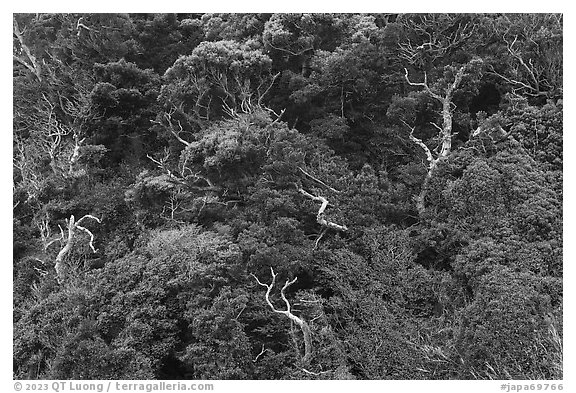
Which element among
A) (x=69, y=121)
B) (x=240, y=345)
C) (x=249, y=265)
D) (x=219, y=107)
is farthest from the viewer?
(x=69, y=121)

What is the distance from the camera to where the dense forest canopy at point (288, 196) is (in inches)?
563

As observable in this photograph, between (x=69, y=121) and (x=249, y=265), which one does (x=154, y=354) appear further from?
(x=69, y=121)

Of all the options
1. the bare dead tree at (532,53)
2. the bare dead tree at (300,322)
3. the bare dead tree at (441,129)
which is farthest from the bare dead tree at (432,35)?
the bare dead tree at (300,322)

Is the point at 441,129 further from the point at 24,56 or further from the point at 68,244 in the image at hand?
the point at 24,56

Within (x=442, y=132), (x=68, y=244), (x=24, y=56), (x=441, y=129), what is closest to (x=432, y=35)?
(x=441, y=129)

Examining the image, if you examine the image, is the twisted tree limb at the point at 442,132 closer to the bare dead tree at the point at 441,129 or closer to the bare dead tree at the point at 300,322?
the bare dead tree at the point at 441,129

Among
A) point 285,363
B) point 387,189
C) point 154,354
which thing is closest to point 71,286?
point 154,354

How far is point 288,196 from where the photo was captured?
1645 cm

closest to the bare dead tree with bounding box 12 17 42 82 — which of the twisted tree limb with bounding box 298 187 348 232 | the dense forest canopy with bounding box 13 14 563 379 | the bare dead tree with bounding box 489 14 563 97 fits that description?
the dense forest canopy with bounding box 13 14 563 379

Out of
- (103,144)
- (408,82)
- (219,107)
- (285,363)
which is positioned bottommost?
(285,363)

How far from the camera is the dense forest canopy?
563 inches

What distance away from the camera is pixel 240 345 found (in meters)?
14.4

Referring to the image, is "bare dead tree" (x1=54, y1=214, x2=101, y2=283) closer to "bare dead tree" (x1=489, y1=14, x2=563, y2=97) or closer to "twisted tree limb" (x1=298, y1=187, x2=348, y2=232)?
"twisted tree limb" (x1=298, y1=187, x2=348, y2=232)

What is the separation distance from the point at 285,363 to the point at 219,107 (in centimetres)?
714
